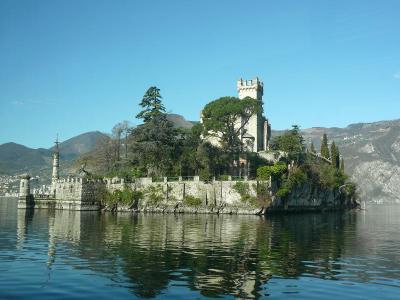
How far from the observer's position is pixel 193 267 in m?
20.7

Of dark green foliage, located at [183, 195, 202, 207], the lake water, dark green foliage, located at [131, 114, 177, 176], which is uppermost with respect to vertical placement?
dark green foliage, located at [131, 114, 177, 176]

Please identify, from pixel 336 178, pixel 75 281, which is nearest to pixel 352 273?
pixel 75 281

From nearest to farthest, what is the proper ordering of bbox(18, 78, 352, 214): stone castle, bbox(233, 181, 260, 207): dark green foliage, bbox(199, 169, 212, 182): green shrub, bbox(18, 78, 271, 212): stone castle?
1. bbox(233, 181, 260, 207): dark green foliage
2. bbox(18, 78, 352, 214): stone castle
3. bbox(18, 78, 271, 212): stone castle
4. bbox(199, 169, 212, 182): green shrub

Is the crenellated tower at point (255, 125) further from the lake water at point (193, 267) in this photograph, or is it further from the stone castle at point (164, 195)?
the lake water at point (193, 267)

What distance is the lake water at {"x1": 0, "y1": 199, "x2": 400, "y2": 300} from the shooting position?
16.4 meters

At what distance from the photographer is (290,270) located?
2069 cm

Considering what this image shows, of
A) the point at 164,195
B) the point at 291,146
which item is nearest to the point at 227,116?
the point at 291,146

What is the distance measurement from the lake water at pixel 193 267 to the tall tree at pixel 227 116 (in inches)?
1621

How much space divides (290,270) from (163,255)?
22.0 ft

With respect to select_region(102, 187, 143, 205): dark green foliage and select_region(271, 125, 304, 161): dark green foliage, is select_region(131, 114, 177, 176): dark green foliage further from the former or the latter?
select_region(271, 125, 304, 161): dark green foliage

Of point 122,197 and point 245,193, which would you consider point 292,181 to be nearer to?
point 245,193

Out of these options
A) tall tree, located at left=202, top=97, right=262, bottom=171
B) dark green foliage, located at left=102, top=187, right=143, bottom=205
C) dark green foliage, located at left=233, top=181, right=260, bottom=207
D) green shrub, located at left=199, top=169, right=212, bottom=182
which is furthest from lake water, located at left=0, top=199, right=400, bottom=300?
tall tree, located at left=202, top=97, right=262, bottom=171

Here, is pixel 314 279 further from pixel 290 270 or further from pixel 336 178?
pixel 336 178

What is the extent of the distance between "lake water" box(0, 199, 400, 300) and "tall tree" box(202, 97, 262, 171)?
4118cm
